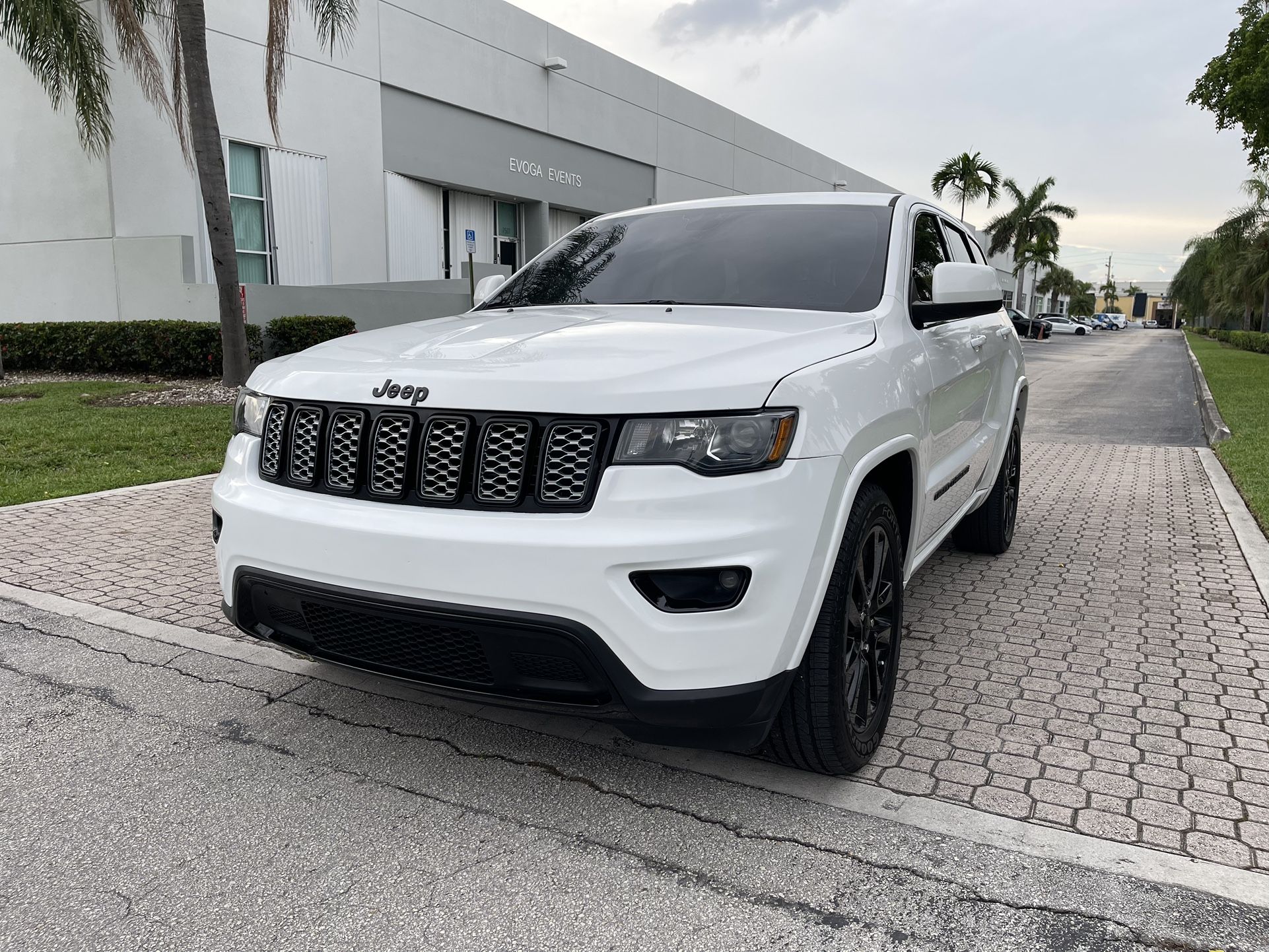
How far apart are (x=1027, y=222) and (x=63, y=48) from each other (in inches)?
2643

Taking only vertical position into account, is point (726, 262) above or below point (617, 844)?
above

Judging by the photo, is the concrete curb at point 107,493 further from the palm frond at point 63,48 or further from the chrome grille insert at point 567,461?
the palm frond at point 63,48

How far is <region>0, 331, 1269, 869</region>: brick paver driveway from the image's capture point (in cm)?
296

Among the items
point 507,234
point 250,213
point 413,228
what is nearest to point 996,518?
point 250,213

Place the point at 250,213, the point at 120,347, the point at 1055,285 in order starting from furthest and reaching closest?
1. the point at 1055,285
2. the point at 250,213
3. the point at 120,347

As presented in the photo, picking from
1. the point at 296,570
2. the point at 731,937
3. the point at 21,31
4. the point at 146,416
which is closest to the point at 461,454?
the point at 296,570

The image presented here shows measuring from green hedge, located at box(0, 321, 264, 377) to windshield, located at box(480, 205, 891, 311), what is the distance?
1142 centimetres

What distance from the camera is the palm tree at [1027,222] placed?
67.8 metres

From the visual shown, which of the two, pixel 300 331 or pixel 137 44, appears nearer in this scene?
pixel 137 44

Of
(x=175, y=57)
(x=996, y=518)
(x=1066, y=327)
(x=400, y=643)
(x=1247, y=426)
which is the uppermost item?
(x=175, y=57)

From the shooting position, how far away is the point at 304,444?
2.93 meters

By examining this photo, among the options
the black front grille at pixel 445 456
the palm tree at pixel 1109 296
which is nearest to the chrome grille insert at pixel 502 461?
the black front grille at pixel 445 456

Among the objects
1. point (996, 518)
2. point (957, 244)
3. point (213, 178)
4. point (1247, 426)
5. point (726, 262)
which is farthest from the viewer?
point (1247, 426)

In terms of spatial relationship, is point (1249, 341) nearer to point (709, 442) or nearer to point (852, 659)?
point (852, 659)
